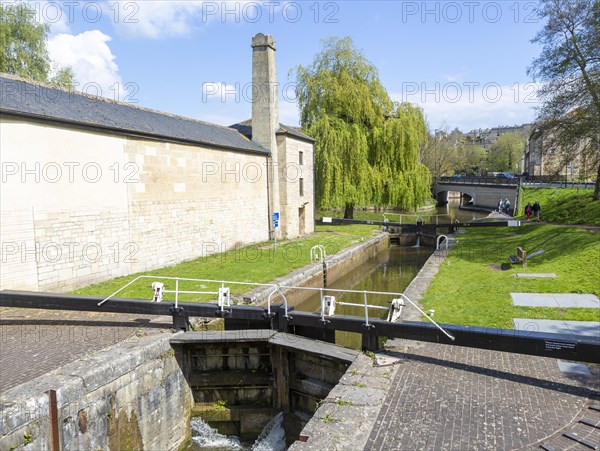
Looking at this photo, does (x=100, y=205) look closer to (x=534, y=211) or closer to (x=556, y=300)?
(x=556, y=300)

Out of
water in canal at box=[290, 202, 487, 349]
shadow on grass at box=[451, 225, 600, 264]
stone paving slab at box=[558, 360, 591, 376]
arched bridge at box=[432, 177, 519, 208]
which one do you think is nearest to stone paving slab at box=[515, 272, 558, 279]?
shadow on grass at box=[451, 225, 600, 264]

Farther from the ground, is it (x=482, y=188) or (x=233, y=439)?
(x=482, y=188)

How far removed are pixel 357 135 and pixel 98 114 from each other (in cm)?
1782

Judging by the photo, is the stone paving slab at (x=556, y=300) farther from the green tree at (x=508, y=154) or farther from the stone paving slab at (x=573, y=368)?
the green tree at (x=508, y=154)

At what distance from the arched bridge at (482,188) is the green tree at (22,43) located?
41.6 metres

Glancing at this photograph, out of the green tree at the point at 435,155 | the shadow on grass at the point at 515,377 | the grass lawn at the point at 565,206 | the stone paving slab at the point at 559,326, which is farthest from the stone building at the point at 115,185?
the green tree at the point at 435,155

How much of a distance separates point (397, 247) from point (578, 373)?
69.8 ft

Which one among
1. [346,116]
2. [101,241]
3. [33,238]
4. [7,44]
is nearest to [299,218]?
[346,116]

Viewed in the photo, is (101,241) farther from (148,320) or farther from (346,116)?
(346,116)

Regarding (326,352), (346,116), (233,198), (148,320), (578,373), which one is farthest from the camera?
(346,116)

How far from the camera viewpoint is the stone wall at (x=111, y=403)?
5.14 m

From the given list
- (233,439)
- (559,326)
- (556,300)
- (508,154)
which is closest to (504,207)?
(556,300)

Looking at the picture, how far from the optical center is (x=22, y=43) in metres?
27.1

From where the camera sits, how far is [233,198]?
1883 centimetres
